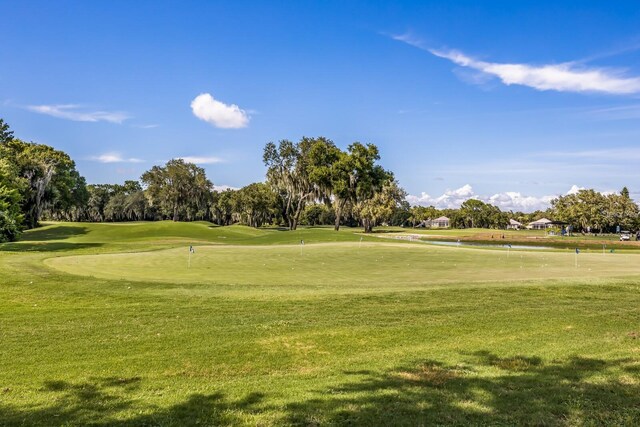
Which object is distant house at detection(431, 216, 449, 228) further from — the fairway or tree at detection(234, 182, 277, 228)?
the fairway

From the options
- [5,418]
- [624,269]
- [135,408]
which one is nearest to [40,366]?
[5,418]

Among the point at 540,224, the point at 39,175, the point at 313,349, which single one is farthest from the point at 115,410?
the point at 540,224

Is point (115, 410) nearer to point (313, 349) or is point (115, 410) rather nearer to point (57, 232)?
point (313, 349)

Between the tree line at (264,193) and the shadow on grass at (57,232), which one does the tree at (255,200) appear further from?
the shadow on grass at (57,232)

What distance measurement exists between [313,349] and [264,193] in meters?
85.7

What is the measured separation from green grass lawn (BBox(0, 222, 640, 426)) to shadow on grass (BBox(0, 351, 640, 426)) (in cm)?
3

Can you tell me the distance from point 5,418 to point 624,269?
26.0m

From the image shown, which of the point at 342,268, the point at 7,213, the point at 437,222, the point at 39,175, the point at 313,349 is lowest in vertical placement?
the point at 313,349

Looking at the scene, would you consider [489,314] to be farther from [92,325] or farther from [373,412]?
[92,325]

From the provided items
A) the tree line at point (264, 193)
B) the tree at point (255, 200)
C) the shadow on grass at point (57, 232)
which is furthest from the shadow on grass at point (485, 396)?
the tree at point (255, 200)

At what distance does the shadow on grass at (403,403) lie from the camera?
5.15 metres

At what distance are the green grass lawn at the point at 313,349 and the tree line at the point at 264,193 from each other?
2817 cm

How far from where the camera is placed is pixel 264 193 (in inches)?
3666

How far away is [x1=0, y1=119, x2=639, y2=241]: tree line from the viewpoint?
5997cm
